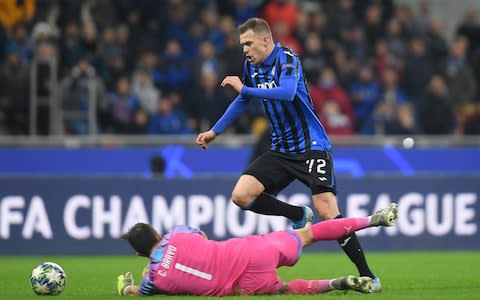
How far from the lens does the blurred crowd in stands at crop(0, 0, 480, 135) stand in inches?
734

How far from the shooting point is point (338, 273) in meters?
12.2

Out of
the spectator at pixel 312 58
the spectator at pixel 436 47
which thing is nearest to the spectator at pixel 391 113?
the spectator at pixel 312 58

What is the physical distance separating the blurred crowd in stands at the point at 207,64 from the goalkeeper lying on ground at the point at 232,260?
9.42 m

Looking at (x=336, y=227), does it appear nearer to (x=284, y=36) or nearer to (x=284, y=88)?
→ (x=284, y=88)

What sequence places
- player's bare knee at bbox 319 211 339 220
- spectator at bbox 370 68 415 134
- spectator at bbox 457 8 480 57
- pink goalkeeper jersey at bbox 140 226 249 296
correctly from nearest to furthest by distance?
pink goalkeeper jersey at bbox 140 226 249 296 → player's bare knee at bbox 319 211 339 220 → spectator at bbox 370 68 415 134 → spectator at bbox 457 8 480 57

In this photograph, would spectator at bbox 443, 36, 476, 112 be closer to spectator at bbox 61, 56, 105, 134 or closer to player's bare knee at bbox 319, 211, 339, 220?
spectator at bbox 61, 56, 105, 134

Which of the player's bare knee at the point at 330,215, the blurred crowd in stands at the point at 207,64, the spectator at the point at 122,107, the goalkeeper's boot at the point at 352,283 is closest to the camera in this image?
the goalkeeper's boot at the point at 352,283

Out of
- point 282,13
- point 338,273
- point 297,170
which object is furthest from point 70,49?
point 297,170

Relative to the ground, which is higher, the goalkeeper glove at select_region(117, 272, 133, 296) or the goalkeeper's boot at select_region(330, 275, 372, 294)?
the goalkeeper's boot at select_region(330, 275, 372, 294)

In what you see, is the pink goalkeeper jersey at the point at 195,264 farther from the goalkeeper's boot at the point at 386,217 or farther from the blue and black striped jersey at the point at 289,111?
the blue and black striped jersey at the point at 289,111

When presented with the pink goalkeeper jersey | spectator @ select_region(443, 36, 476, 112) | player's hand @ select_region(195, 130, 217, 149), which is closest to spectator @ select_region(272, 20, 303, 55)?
spectator @ select_region(443, 36, 476, 112)

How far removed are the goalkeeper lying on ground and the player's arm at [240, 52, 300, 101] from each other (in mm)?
1145

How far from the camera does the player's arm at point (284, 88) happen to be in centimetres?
957

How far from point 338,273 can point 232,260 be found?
3476 mm
